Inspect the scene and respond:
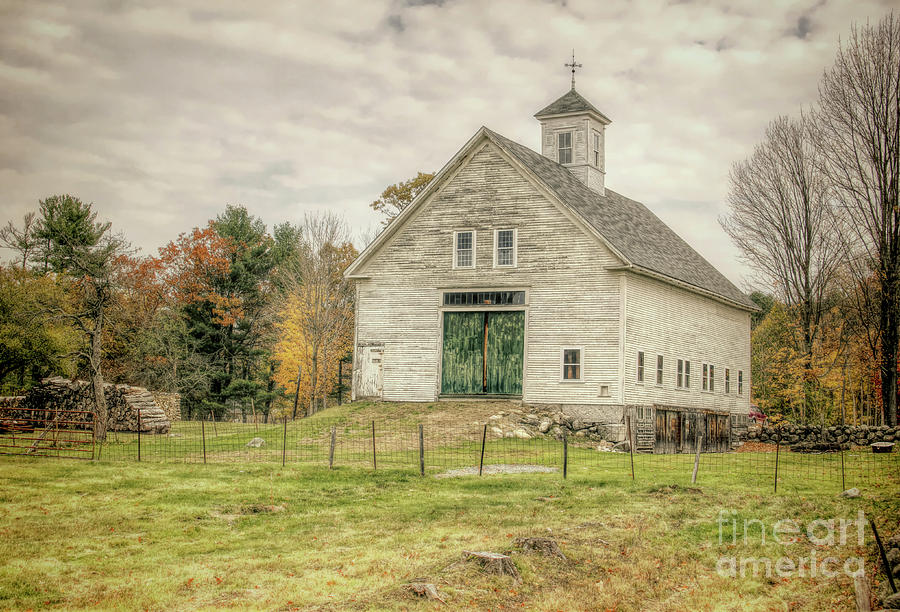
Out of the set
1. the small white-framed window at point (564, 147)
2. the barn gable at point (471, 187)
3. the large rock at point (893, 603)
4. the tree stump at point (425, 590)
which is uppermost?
the small white-framed window at point (564, 147)

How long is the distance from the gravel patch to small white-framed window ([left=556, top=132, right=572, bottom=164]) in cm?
2125

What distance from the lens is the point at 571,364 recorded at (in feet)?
97.8

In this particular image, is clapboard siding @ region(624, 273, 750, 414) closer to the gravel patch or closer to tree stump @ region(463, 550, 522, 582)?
the gravel patch

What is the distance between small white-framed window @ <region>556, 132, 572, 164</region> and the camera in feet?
129

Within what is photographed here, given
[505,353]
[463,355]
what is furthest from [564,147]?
[463,355]

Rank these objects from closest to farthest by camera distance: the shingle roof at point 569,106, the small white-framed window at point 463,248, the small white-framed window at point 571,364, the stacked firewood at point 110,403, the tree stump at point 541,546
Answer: the tree stump at point 541,546, the small white-framed window at point 571,364, the stacked firewood at point 110,403, the small white-framed window at point 463,248, the shingle roof at point 569,106

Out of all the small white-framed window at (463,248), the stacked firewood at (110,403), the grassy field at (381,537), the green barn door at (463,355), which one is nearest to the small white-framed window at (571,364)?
the green barn door at (463,355)

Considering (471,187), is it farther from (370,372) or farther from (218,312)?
(218,312)

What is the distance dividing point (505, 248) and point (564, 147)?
10161mm

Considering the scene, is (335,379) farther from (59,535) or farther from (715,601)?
(715,601)

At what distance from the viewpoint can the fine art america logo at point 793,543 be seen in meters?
11.5

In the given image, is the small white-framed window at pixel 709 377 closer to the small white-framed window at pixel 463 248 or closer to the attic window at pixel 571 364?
→ the attic window at pixel 571 364

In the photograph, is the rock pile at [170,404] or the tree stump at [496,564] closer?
the tree stump at [496,564]

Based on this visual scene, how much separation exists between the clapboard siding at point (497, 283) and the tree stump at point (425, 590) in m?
19.7
